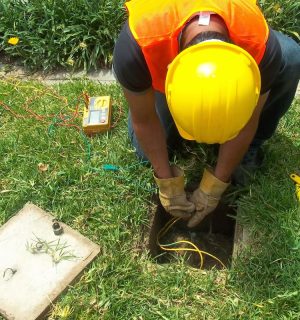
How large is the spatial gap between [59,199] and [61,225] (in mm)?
192

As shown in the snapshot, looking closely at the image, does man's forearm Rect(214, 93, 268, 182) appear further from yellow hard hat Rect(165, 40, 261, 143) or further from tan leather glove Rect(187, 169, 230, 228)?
yellow hard hat Rect(165, 40, 261, 143)

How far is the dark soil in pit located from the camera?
107 inches

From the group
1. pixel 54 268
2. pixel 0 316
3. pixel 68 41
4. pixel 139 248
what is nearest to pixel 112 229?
pixel 139 248

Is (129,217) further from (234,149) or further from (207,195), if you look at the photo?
(234,149)

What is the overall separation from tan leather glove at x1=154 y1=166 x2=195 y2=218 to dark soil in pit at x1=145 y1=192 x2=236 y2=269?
14cm

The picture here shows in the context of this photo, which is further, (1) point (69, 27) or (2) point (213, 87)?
(1) point (69, 27)

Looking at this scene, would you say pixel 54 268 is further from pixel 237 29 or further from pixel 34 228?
pixel 237 29

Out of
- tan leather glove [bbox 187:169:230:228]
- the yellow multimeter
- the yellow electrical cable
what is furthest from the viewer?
the yellow multimeter

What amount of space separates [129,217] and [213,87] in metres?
1.19

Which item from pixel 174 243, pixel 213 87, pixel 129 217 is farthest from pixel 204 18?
pixel 174 243

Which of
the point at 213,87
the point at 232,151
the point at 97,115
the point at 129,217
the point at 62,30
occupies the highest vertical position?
the point at 213,87

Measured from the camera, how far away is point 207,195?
255cm

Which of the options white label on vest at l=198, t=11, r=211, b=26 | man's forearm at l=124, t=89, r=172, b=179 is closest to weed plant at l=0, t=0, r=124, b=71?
man's forearm at l=124, t=89, r=172, b=179

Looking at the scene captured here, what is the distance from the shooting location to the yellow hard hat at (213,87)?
1621 millimetres
